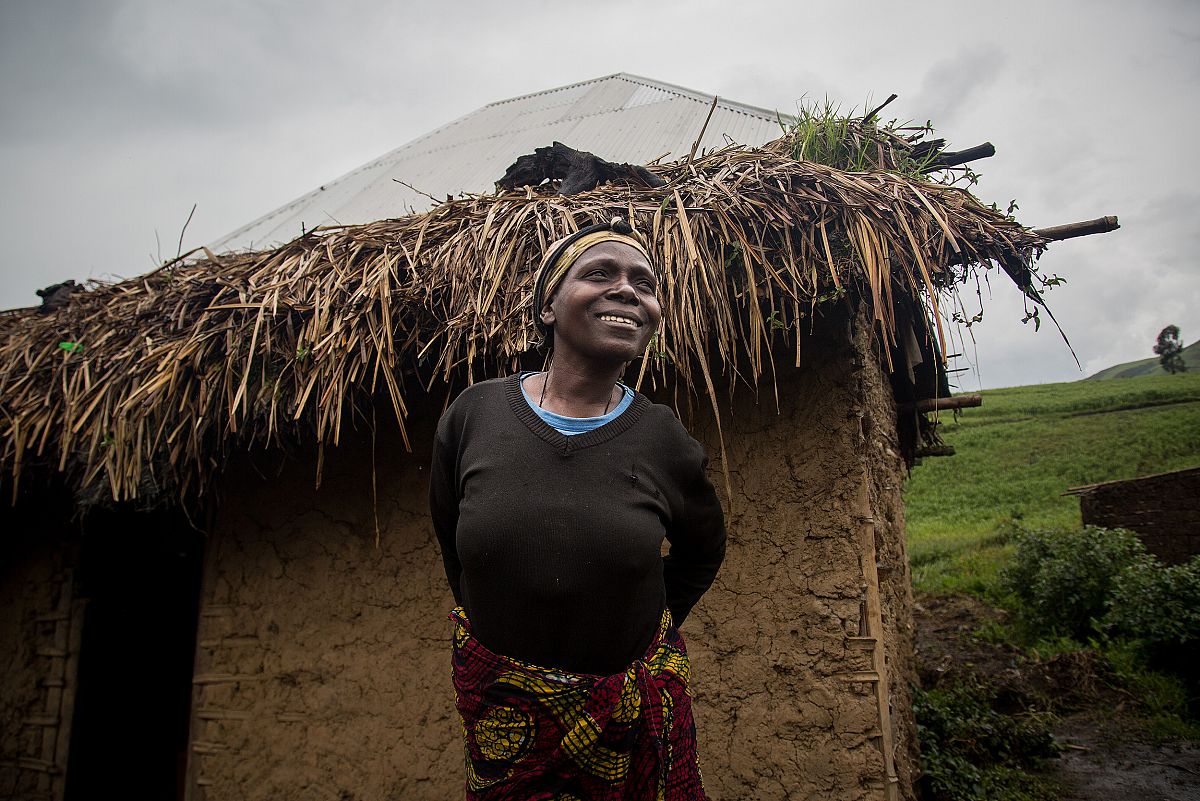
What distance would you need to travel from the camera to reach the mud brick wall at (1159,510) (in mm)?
6930

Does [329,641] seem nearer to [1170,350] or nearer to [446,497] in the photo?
[446,497]

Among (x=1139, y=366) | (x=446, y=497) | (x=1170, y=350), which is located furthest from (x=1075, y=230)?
(x=1139, y=366)

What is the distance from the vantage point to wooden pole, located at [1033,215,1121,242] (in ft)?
8.61

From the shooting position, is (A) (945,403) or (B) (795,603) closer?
(B) (795,603)

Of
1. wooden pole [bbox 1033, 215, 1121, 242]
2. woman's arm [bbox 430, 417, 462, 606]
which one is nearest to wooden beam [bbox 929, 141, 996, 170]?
wooden pole [bbox 1033, 215, 1121, 242]

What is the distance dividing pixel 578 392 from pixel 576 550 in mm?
318

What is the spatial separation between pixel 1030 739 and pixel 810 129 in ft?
12.3

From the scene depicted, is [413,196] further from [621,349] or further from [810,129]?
[621,349]

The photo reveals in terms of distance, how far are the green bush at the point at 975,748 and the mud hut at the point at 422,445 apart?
46cm

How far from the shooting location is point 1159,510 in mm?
7234

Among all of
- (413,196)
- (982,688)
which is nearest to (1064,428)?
(982,688)

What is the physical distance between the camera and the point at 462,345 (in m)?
2.61

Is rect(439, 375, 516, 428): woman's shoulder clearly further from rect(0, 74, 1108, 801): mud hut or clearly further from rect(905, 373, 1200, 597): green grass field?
rect(905, 373, 1200, 597): green grass field

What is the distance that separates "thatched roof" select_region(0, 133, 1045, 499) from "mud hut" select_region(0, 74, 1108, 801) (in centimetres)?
1
